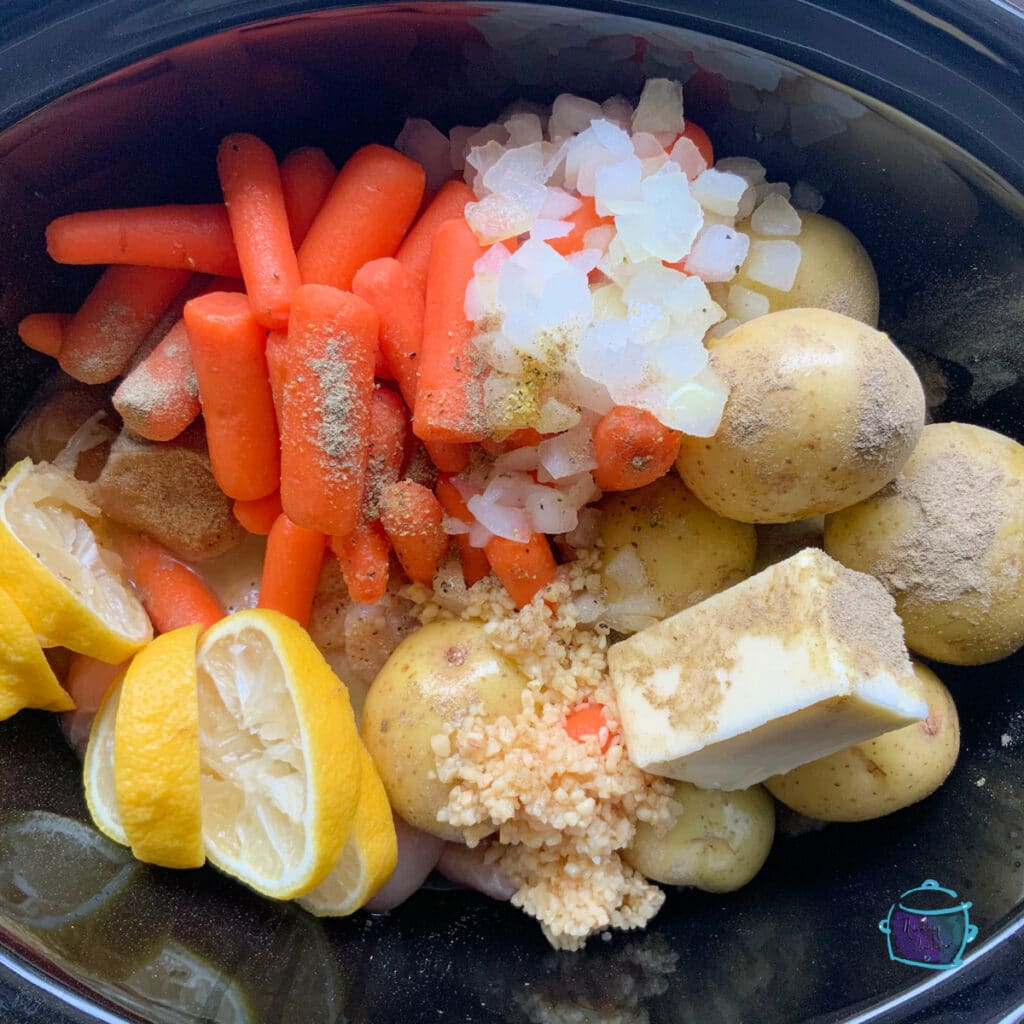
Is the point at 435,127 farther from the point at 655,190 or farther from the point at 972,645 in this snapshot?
the point at 972,645

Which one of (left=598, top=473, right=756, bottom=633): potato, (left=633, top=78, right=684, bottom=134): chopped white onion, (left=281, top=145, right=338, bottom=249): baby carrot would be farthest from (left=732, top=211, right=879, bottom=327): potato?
(left=281, top=145, right=338, bottom=249): baby carrot

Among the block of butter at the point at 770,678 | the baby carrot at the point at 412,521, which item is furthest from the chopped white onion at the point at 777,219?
the baby carrot at the point at 412,521

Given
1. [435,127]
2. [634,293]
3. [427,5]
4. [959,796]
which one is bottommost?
[959,796]

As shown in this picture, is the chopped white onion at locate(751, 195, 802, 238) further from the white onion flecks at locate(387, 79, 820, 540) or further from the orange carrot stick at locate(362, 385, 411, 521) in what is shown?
the orange carrot stick at locate(362, 385, 411, 521)

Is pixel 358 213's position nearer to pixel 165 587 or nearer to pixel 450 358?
pixel 450 358

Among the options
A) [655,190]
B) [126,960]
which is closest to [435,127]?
[655,190]

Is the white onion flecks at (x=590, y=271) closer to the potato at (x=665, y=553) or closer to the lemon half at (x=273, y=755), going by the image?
the potato at (x=665, y=553)
